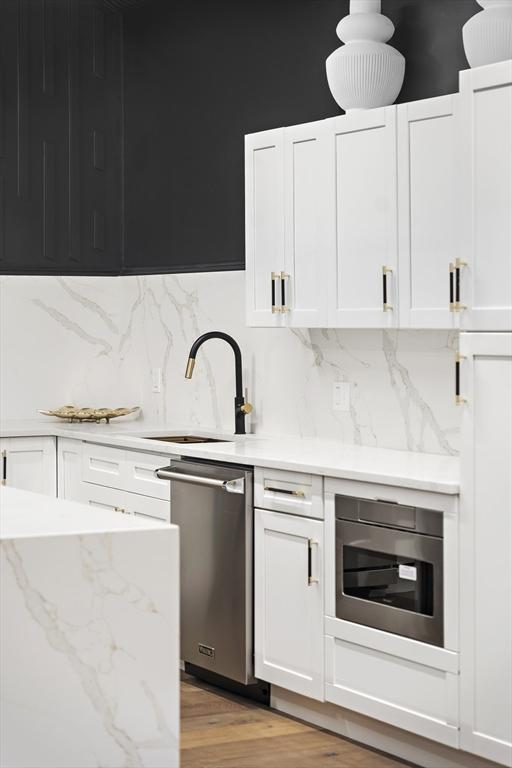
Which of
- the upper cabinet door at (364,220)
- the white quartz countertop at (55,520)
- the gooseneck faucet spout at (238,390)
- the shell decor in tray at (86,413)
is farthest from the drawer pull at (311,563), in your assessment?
the shell decor in tray at (86,413)

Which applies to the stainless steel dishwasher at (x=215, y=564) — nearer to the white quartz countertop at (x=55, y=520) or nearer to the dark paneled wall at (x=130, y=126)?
the dark paneled wall at (x=130, y=126)

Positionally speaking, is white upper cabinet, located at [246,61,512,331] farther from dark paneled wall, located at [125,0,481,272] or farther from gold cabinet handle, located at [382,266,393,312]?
dark paneled wall, located at [125,0,481,272]

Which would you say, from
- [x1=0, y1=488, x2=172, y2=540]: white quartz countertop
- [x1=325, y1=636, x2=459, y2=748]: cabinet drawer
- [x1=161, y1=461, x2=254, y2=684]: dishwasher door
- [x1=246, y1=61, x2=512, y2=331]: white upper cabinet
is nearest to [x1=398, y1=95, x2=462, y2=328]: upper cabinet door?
[x1=246, y1=61, x2=512, y2=331]: white upper cabinet

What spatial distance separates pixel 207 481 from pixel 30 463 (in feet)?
Answer: 4.36

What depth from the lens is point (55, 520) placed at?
86.7 inches

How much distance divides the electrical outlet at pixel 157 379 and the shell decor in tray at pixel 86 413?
0.57 ft

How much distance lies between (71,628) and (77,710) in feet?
0.56

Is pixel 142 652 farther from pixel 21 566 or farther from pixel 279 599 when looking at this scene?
pixel 279 599

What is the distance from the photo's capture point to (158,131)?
18.4 ft

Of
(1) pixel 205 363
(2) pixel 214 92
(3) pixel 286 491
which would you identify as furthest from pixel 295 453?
(2) pixel 214 92

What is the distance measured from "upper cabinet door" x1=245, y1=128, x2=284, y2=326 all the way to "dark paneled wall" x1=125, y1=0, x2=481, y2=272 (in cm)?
44

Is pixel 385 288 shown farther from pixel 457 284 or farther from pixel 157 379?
pixel 157 379

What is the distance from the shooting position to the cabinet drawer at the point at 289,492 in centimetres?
377

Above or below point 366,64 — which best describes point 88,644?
below
